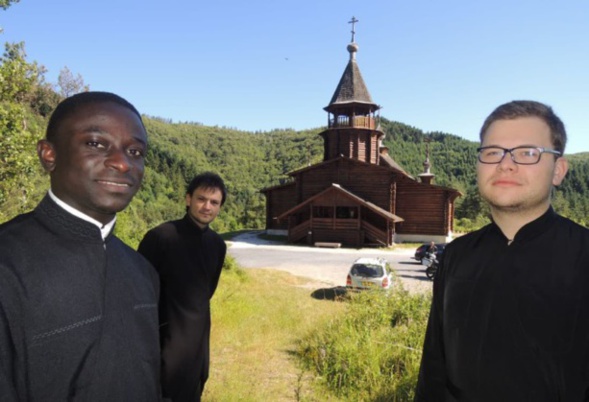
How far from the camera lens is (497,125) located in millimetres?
1781

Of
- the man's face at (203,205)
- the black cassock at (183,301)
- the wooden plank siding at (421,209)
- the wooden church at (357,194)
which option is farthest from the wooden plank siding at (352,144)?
the black cassock at (183,301)

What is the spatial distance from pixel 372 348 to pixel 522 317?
393 cm

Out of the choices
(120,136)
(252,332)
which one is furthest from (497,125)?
(252,332)

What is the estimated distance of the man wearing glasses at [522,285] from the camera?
1595 mm

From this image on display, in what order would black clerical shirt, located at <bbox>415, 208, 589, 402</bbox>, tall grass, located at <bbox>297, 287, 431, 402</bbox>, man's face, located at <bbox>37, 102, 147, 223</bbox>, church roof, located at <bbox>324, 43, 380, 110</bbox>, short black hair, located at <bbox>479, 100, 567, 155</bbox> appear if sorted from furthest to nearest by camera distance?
church roof, located at <bbox>324, 43, 380, 110</bbox> → tall grass, located at <bbox>297, 287, 431, 402</bbox> → short black hair, located at <bbox>479, 100, 567, 155</bbox> → black clerical shirt, located at <bbox>415, 208, 589, 402</bbox> → man's face, located at <bbox>37, 102, 147, 223</bbox>

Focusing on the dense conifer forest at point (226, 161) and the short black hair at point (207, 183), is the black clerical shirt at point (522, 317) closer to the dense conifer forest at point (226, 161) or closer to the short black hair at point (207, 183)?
the short black hair at point (207, 183)

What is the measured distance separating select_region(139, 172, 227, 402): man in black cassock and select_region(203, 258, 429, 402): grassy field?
4.75 feet

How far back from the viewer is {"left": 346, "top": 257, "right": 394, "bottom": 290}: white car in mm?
10375

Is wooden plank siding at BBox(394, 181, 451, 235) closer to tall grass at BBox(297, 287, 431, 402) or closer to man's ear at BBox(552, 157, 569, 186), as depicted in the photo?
tall grass at BBox(297, 287, 431, 402)

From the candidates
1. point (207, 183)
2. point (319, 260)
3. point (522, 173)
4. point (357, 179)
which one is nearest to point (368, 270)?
point (207, 183)

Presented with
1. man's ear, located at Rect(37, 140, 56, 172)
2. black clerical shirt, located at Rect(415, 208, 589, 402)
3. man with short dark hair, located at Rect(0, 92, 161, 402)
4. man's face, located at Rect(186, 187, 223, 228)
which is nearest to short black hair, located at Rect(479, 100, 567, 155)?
black clerical shirt, located at Rect(415, 208, 589, 402)

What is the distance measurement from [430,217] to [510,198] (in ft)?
85.4

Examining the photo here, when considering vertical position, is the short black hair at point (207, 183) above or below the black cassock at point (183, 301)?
above

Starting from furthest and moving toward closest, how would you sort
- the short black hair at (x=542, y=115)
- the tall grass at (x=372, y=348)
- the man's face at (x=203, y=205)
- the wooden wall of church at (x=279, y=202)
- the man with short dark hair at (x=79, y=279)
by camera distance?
1. the wooden wall of church at (x=279, y=202)
2. the tall grass at (x=372, y=348)
3. the man's face at (x=203, y=205)
4. the short black hair at (x=542, y=115)
5. the man with short dark hair at (x=79, y=279)
